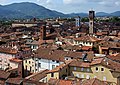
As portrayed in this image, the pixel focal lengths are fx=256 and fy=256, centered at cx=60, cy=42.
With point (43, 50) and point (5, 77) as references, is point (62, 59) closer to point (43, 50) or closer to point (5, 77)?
point (43, 50)

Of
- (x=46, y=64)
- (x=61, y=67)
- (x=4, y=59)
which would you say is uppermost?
(x=61, y=67)

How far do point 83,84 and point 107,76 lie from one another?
695 cm

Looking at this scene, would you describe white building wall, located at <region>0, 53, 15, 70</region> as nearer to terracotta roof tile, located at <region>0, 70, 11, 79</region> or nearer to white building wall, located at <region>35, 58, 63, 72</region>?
white building wall, located at <region>35, 58, 63, 72</region>

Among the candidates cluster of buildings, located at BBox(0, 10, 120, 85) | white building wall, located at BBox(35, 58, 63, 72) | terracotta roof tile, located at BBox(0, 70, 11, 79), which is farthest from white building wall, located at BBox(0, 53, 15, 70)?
terracotta roof tile, located at BBox(0, 70, 11, 79)

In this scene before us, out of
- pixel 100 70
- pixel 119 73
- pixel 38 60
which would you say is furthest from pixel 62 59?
pixel 119 73

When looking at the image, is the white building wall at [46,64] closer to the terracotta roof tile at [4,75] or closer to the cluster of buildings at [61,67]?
the cluster of buildings at [61,67]

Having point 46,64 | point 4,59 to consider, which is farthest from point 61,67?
point 4,59

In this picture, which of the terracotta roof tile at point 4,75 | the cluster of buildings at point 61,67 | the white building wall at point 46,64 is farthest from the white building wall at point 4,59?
the terracotta roof tile at point 4,75

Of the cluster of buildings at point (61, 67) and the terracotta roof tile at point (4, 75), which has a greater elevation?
the cluster of buildings at point (61, 67)

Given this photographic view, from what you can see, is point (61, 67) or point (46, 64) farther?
point (46, 64)

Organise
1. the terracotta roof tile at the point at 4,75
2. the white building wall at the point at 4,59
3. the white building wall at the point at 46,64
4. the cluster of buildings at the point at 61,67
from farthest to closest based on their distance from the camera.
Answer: the white building wall at the point at 4,59
the white building wall at the point at 46,64
the terracotta roof tile at the point at 4,75
the cluster of buildings at the point at 61,67

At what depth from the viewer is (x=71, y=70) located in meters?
43.9

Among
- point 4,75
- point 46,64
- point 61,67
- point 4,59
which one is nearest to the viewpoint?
point 61,67

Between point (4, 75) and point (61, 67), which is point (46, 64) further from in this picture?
point (61, 67)
